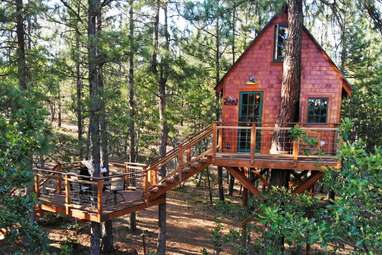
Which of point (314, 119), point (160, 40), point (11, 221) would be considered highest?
point (160, 40)

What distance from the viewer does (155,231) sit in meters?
14.5

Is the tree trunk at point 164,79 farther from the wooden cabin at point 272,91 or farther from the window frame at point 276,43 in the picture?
the window frame at point 276,43

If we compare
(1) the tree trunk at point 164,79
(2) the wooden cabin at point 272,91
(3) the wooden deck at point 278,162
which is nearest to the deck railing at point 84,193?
(3) the wooden deck at point 278,162

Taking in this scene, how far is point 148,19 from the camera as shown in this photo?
14039 mm

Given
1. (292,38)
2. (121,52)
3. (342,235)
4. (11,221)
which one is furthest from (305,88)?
(11,221)

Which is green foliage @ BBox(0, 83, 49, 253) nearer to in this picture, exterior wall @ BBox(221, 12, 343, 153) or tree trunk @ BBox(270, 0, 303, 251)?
tree trunk @ BBox(270, 0, 303, 251)

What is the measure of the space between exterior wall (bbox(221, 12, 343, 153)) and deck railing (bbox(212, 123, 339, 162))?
0.65 ft

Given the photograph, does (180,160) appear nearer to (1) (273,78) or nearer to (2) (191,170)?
(2) (191,170)

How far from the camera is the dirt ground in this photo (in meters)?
12.6

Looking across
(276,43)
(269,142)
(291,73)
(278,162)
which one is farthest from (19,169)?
(276,43)

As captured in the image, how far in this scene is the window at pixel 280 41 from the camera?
10.3m

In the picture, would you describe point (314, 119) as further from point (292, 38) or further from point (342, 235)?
point (342, 235)

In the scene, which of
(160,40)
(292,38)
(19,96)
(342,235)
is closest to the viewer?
(342,235)

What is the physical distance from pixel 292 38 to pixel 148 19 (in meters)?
7.56
